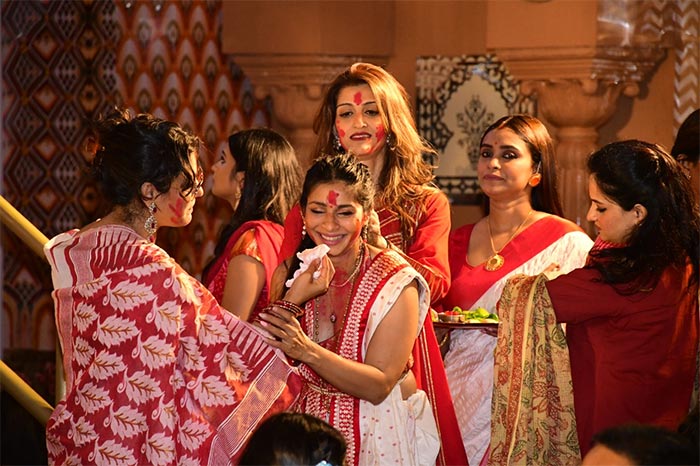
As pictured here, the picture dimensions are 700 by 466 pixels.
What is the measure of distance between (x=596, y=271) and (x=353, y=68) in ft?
3.72

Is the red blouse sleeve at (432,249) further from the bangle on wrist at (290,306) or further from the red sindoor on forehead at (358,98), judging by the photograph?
the bangle on wrist at (290,306)

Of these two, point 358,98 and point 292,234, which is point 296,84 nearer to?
point 358,98

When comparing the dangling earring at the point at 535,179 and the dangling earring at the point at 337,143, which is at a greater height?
the dangling earring at the point at 337,143

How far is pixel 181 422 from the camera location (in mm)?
3699

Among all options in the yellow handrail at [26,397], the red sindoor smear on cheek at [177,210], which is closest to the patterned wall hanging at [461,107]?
the yellow handrail at [26,397]

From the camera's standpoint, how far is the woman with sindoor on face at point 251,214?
4.53 metres

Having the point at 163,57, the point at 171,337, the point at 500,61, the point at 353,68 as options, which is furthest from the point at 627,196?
the point at 163,57

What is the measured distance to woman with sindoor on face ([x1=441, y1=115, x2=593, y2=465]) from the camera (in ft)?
14.6

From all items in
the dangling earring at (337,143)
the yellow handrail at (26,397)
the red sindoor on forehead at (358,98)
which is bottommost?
the yellow handrail at (26,397)

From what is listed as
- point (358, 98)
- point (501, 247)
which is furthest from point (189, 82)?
point (501, 247)

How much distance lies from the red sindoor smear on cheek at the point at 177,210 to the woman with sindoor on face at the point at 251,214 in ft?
2.40

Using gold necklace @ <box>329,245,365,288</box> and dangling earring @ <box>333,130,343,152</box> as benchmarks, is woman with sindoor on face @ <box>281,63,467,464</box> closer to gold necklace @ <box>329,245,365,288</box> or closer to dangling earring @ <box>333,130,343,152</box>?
dangling earring @ <box>333,130,343,152</box>

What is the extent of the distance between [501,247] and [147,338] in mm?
1487

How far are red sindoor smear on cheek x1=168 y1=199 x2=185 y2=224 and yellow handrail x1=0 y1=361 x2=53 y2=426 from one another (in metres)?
0.99
